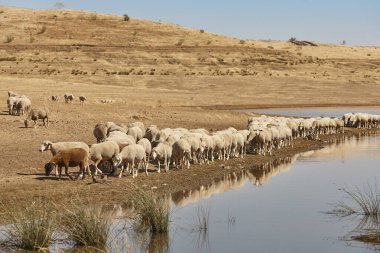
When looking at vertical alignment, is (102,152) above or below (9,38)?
below

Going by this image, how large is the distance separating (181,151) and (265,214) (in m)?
5.66

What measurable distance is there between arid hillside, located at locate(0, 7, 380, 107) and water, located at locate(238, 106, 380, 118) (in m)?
3.37

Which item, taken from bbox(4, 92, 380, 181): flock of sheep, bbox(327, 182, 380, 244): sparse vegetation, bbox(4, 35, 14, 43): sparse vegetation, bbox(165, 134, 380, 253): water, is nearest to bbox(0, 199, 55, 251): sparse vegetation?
bbox(165, 134, 380, 253): water

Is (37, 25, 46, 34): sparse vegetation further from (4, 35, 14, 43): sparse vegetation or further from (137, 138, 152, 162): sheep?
(137, 138, 152, 162): sheep

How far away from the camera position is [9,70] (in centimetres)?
6281

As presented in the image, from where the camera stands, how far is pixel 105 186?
641 inches

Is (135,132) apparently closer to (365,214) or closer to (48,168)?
(48,168)

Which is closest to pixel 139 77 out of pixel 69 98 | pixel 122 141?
pixel 69 98

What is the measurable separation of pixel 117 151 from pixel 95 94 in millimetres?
28792

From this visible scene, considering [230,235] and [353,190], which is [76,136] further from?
[230,235]

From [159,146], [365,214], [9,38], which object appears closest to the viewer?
[365,214]

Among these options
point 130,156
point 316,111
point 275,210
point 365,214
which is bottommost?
point 316,111

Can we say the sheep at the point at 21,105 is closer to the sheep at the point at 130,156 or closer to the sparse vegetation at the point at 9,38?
the sheep at the point at 130,156

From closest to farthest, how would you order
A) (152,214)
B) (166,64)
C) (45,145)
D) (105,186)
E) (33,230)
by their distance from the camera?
(33,230)
(152,214)
(105,186)
(45,145)
(166,64)
